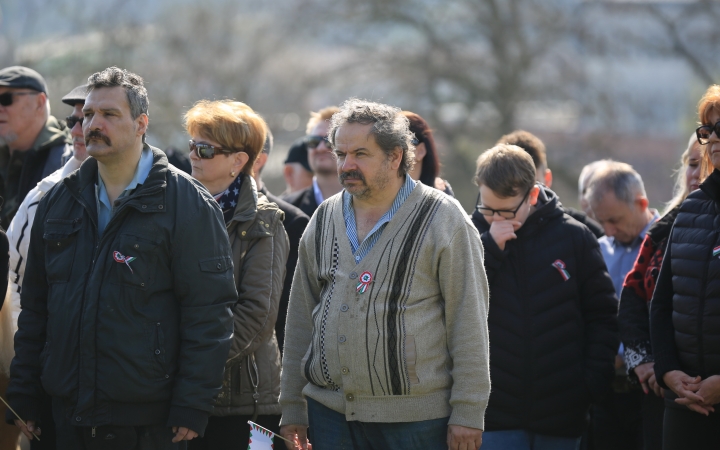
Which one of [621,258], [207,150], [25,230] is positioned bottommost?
[25,230]

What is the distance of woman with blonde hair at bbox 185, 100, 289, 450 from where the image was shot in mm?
4336

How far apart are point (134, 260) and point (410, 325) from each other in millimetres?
1123

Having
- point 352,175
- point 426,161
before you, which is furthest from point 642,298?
point 352,175

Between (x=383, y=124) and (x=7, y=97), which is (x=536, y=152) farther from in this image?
(x=7, y=97)

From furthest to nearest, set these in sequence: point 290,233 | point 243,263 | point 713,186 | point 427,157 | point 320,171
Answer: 1. point 320,171
2. point 427,157
3. point 290,233
4. point 243,263
5. point 713,186

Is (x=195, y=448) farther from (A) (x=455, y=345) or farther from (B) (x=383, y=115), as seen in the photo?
(B) (x=383, y=115)

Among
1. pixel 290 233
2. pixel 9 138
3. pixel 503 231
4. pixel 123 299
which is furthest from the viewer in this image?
pixel 9 138

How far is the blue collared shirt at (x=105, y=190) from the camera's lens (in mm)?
3891

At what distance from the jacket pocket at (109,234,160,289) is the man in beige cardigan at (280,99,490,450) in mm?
688

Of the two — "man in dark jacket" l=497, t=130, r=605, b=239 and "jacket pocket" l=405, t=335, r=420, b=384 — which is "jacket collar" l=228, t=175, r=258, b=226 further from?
"man in dark jacket" l=497, t=130, r=605, b=239

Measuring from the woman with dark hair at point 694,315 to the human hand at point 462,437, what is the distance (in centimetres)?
111

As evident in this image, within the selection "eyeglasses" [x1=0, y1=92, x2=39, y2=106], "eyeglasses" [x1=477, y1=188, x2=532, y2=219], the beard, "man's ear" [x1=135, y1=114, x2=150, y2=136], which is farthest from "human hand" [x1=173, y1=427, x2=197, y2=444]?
"eyeglasses" [x1=0, y1=92, x2=39, y2=106]

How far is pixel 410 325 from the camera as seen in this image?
3.62 meters

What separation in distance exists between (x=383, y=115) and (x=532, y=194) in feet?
4.13
